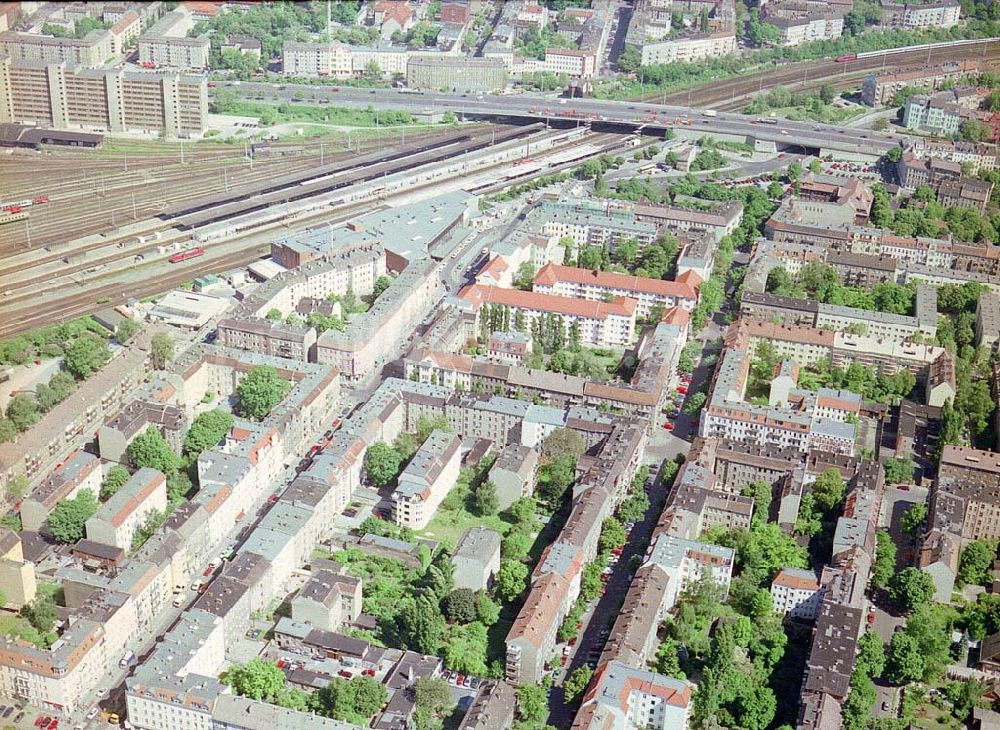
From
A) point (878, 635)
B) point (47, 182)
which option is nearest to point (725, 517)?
point (878, 635)

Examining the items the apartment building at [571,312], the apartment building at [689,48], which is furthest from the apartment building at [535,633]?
the apartment building at [689,48]

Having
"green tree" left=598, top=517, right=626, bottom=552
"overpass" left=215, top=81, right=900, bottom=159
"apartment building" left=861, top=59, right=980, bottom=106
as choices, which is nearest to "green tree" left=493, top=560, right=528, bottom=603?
"green tree" left=598, top=517, right=626, bottom=552

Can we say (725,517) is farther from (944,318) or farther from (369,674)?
(944,318)

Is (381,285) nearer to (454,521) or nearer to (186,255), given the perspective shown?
(186,255)

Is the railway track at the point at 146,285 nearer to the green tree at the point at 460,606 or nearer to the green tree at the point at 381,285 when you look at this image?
the green tree at the point at 381,285

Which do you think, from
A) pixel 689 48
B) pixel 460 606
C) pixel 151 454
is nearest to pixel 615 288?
pixel 151 454

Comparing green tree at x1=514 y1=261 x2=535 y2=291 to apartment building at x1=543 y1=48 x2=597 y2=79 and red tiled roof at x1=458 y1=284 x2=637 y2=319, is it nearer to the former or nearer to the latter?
red tiled roof at x1=458 y1=284 x2=637 y2=319
